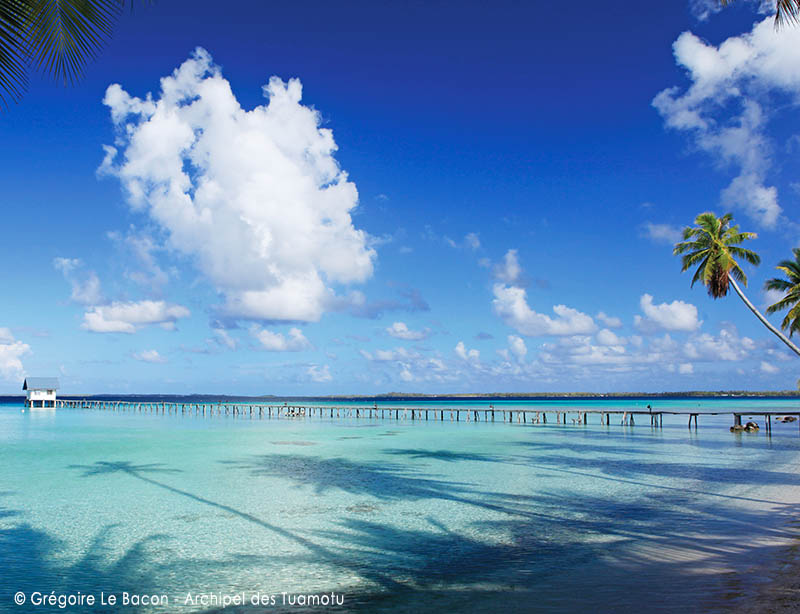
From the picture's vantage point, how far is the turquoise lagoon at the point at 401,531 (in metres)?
7.76

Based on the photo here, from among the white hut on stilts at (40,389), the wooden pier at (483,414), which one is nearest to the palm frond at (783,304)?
the wooden pier at (483,414)

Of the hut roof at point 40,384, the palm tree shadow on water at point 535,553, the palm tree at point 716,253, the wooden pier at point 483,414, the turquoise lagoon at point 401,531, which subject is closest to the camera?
the palm tree shadow on water at point 535,553

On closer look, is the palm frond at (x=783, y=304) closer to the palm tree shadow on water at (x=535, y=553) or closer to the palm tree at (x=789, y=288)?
the palm tree at (x=789, y=288)

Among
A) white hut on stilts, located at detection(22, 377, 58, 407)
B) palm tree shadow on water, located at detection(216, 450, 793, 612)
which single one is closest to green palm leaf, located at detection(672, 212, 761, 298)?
palm tree shadow on water, located at detection(216, 450, 793, 612)

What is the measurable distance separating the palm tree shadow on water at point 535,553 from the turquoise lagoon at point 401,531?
4cm

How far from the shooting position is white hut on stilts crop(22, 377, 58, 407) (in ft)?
249

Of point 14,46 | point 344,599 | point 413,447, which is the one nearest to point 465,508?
point 344,599

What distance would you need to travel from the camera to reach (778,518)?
38.6 feet

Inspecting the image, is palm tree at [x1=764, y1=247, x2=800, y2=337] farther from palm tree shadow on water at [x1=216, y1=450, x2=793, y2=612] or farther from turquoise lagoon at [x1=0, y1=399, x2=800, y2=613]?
palm tree shadow on water at [x1=216, y1=450, x2=793, y2=612]

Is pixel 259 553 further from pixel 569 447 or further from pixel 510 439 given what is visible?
pixel 510 439

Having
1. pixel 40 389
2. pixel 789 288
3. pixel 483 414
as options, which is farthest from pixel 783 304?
pixel 40 389

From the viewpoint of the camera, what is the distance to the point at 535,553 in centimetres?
966

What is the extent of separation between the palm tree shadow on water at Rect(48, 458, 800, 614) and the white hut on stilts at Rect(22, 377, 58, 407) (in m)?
75.2

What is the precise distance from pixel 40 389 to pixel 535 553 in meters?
85.4
